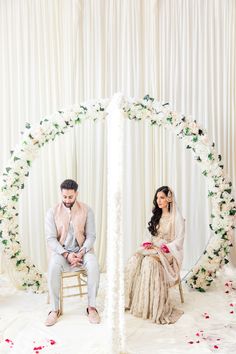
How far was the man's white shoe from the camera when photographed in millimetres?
4200

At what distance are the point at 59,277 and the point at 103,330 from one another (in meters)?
0.68

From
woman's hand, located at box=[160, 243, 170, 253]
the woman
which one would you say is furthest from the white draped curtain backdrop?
woman's hand, located at box=[160, 243, 170, 253]

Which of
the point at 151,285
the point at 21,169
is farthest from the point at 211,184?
the point at 21,169

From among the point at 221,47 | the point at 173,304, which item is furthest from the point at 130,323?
the point at 221,47

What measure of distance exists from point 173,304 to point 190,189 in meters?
1.78

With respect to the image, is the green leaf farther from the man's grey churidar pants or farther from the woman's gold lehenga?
the man's grey churidar pants

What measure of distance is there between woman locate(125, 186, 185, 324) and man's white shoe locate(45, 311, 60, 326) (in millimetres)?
679

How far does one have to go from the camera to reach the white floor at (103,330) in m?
3.69

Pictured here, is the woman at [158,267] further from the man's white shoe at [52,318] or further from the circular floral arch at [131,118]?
the man's white shoe at [52,318]

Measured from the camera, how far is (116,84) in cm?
598

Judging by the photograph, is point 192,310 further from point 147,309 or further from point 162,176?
point 162,176

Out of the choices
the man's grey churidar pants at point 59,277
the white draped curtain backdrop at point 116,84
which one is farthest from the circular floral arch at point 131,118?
the white draped curtain backdrop at point 116,84

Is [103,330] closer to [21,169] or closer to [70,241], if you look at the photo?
[70,241]

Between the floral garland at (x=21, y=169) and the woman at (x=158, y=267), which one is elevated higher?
the floral garland at (x=21, y=169)
